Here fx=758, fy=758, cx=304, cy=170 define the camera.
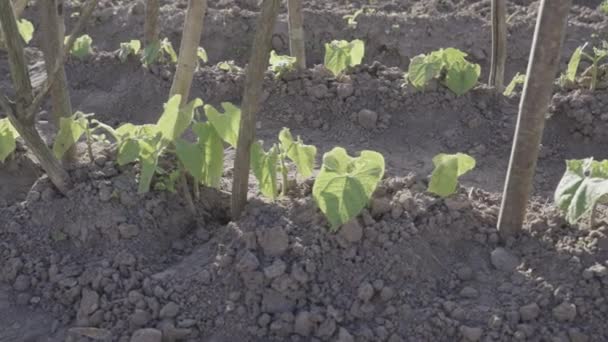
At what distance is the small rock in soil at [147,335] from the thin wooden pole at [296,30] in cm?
252

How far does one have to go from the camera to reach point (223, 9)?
22.0 feet

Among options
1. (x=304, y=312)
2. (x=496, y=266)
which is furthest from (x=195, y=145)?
(x=496, y=266)

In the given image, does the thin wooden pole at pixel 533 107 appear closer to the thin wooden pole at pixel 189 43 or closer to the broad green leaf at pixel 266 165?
the broad green leaf at pixel 266 165

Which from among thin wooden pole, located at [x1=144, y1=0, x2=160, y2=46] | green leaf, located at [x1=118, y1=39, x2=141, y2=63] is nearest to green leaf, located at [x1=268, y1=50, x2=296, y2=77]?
thin wooden pole, located at [x1=144, y1=0, x2=160, y2=46]

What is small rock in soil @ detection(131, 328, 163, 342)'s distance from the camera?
9.00ft

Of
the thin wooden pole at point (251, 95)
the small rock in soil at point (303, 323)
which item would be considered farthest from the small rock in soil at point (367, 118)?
the small rock in soil at point (303, 323)

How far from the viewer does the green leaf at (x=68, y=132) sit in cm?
322

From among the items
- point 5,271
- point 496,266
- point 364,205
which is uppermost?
point 364,205

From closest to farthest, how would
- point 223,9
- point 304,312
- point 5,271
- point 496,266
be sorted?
point 304,312
point 496,266
point 5,271
point 223,9

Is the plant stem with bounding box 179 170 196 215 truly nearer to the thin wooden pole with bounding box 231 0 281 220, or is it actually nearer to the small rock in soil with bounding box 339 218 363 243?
the thin wooden pole with bounding box 231 0 281 220

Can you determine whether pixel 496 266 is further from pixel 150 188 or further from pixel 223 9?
pixel 223 9

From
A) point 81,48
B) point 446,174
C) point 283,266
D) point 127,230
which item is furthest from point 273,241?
point 81,48

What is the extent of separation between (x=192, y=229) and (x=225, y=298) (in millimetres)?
540

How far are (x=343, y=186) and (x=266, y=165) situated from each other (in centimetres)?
38
